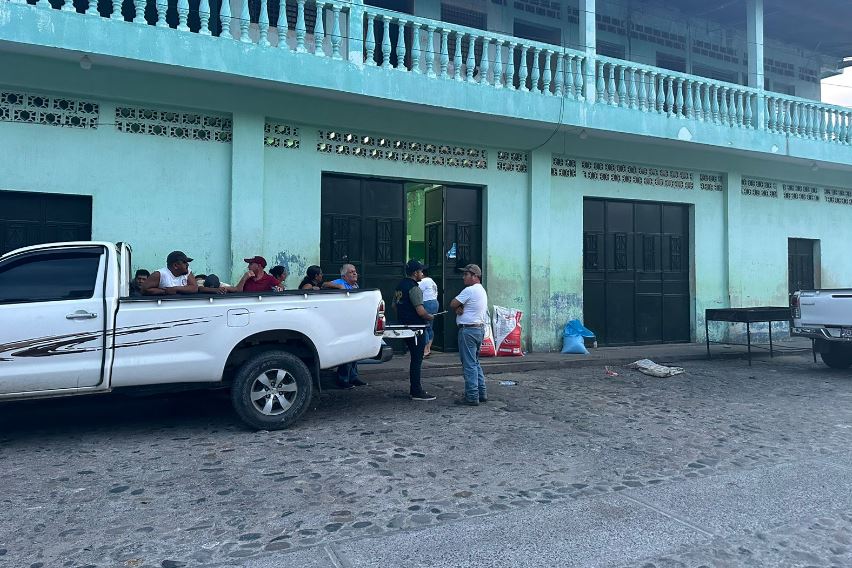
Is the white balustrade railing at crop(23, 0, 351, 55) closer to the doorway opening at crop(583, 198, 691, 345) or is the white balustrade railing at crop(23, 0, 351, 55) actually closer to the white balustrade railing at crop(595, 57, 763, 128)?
the white balustrade railing at crop(595, 57, 763, 128)

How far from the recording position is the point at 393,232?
35.0ft

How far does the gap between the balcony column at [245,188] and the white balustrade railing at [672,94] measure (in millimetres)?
6063

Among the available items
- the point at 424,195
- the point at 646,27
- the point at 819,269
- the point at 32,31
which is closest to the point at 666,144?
the point at 646,27

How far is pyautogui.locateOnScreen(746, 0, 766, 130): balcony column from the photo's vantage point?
499 inches

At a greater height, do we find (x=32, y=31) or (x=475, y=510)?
(x=32, y=31)

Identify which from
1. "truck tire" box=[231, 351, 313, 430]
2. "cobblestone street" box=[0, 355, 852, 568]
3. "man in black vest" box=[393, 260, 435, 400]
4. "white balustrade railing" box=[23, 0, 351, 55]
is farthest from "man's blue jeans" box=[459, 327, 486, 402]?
"white balustrade railing" box=[23, 0, 351, 55]

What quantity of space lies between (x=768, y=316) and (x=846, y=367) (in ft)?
5.38

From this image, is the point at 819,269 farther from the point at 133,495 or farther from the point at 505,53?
the point at 133,495

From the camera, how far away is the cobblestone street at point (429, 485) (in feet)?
11.1

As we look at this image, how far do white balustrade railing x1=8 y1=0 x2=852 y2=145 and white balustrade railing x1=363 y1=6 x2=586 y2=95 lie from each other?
0.7 inches

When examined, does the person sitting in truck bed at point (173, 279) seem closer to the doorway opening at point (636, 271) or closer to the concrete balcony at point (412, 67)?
the concrete balcony at point (412, 67)

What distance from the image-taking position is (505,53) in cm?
1079

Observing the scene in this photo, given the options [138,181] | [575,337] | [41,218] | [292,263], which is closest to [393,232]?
[292,263]

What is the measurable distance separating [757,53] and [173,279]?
12.3 metres
